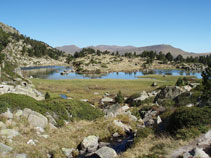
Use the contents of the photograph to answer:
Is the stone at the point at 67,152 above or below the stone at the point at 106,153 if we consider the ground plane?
below

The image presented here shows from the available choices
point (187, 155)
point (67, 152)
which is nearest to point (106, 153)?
point (67, 152)

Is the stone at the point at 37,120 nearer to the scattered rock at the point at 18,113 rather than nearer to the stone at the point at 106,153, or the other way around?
the scattered rock at the point at 18,113

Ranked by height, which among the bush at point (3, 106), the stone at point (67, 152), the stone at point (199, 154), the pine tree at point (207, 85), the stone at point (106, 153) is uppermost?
the pine tree at point (207, 85)

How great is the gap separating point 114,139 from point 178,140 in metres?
5.89

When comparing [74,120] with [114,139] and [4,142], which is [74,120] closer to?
[114,139]

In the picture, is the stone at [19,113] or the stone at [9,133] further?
the stone at [19,113]

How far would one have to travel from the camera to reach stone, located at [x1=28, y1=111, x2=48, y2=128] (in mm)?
16812

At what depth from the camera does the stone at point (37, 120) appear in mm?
16812

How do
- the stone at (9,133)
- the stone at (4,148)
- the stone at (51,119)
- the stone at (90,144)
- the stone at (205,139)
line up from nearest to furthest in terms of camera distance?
the stone at (205,139), the stone at (4,148), the stone at (9,133), the stone at (90,144), the stone at (51,119)

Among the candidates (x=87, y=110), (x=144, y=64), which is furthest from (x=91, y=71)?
(x=87, y=110)

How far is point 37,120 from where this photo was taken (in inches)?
672

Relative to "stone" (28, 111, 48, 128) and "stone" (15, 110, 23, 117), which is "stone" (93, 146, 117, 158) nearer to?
"stone" (28, 111, 48, 128)

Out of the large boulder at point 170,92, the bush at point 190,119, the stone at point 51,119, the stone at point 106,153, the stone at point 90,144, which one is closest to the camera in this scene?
the stone at point 106,153

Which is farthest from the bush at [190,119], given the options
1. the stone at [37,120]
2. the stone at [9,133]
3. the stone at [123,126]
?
the stone at [9,133]
